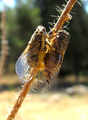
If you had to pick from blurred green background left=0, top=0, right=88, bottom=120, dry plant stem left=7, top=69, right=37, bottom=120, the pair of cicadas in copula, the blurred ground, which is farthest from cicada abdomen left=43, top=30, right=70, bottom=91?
blurred green background left=0, top=0, right=88, bottom=120

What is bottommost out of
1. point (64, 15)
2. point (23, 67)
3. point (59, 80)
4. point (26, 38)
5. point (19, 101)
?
point (19, 101)

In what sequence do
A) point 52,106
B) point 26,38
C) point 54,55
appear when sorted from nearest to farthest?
point 54,55 → point 26,38 → point 52,106

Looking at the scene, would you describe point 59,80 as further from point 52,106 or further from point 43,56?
point 43,56

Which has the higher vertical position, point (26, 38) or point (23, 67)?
point (26, 38)

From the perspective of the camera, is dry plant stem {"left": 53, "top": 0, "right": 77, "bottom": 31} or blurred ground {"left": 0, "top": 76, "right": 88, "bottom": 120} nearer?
dry plant stem {"left": 53, "top": 0, "right": 77, "bottom": 31}

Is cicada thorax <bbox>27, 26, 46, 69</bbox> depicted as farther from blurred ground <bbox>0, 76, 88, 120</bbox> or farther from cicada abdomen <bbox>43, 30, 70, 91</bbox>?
blurred ground <bbox>0, 76, 88, 120</bbox>

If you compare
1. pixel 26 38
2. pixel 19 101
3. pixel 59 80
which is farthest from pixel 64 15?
pixel 59 80

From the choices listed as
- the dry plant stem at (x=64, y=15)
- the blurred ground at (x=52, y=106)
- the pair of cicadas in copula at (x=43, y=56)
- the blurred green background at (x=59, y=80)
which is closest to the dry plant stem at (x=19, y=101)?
the pair of cicadas in copula at (x=43, y=56)
